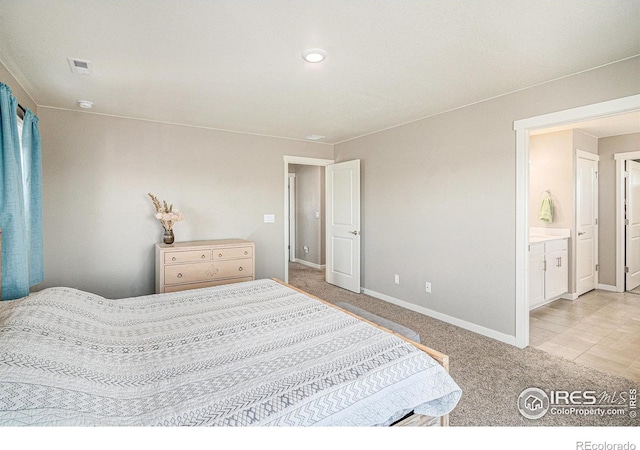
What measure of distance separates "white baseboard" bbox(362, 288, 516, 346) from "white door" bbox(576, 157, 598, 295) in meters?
2.25

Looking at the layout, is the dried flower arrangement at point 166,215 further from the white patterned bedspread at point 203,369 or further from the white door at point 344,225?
the white door at point 344,225

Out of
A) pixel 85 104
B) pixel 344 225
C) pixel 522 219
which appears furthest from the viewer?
pixel 344 225

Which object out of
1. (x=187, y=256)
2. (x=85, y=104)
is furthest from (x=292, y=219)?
(x=85, y=104)

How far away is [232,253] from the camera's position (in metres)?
3.60

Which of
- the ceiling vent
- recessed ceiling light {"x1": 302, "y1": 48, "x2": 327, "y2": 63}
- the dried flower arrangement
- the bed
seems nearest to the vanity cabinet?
the bed

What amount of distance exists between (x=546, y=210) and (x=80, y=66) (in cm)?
541

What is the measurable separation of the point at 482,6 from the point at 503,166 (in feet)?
5.45

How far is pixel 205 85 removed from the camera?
2.59 metres

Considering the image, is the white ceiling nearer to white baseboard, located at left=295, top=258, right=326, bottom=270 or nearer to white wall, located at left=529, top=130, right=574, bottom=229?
white wall, located at left=529, top=130, right=574, bottom=229

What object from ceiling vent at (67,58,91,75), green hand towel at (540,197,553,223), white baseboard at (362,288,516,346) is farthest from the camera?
green hand towel at (540,197,553,223)

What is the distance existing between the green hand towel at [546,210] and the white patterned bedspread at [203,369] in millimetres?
4062

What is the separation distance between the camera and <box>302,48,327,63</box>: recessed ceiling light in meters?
2.00

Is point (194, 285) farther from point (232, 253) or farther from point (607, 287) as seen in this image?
point (607, 287)

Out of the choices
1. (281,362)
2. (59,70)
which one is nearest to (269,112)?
(59,70)
